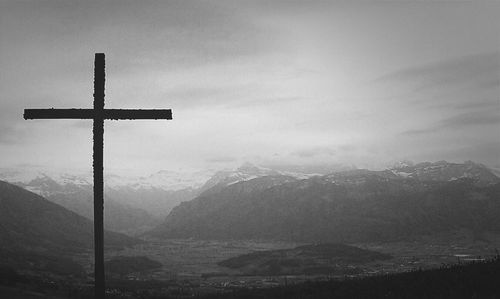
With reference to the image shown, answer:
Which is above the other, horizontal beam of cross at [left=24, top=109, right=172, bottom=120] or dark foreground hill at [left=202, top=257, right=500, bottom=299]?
horizontal beam of cross at [left=24, top=109, right=172, bottom=120]

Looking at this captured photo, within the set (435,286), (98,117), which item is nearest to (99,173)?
(98,117)

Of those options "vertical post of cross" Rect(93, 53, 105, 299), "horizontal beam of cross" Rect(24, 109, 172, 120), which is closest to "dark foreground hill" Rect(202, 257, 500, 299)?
"vertical post of cross" Rect(93, 53, 105, 299)

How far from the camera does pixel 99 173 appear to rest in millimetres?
14453

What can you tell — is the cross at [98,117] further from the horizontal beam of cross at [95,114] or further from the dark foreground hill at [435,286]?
the dark foreground hill at [435,286]

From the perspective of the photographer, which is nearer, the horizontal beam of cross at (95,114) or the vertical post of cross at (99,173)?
the vertical post of cross at (99,173)

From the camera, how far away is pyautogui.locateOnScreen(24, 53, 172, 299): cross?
14094 millimetres

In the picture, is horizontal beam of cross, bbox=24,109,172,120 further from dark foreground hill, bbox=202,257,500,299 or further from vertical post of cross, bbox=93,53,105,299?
dark foreground hill, bbox=202,257,500,299

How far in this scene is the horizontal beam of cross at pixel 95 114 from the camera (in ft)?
50.0

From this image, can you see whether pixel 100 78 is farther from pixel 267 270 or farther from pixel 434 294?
pixel 267 270

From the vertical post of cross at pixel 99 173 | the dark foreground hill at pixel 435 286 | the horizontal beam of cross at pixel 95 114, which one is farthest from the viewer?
the dark foreground hill at pixel 435 286

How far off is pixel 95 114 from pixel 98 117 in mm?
163

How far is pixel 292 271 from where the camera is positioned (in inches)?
7160

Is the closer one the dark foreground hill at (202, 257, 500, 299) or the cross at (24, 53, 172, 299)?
the cross at (24, 53, 172, 299)

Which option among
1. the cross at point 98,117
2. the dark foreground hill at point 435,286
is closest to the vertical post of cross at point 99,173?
the cross at point 98,117
